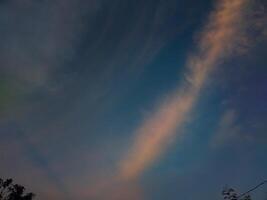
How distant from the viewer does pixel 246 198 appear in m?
34.7

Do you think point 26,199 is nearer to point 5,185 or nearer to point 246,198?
point 5,185

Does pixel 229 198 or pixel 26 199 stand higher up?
pixel 26 199

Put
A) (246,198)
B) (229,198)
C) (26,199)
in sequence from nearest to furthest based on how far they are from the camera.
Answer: (229,198)
(246,198)
(26,199)

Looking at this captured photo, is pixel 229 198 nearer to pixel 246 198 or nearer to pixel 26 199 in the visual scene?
pixel 246 198

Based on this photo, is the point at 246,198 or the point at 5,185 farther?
the point at 5,185

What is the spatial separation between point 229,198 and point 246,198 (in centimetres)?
418

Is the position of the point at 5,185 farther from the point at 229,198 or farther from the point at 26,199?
the point at 229,198

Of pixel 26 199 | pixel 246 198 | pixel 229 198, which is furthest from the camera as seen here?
pixel 26 199

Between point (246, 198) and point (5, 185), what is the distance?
38.5 m

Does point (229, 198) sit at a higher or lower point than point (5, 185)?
lower

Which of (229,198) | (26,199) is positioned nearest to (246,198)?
(229,198)

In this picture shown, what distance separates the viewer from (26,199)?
187 feet

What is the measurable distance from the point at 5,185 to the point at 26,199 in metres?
4.01

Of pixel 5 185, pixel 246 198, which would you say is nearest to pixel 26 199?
pixel 5 185
